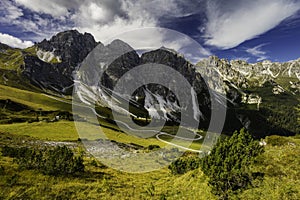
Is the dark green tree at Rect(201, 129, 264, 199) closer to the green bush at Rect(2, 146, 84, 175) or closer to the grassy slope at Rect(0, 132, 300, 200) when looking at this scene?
the grassy slope at Rect(0, 132, 300, 200)

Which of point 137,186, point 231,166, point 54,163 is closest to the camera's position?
point 231,166

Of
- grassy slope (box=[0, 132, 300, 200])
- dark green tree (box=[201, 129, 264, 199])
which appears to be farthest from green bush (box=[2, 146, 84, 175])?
dark green tree (box=[201, 129, 264, 199])

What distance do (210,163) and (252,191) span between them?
4673 mm

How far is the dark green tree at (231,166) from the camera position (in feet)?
62.9

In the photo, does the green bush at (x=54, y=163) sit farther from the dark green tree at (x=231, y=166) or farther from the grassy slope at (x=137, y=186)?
the dark green tree at (x=231, y=166)

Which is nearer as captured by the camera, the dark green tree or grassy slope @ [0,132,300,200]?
grassy slope @ [0,132,300,200]

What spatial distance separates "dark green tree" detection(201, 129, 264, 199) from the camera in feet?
62.9

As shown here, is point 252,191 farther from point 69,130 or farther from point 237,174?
point 69,130

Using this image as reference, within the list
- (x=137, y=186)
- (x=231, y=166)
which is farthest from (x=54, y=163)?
(x=231, y=166)

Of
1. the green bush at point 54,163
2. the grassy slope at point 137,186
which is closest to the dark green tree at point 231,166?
the grassy slope at point 137,186

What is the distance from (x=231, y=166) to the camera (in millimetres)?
19891

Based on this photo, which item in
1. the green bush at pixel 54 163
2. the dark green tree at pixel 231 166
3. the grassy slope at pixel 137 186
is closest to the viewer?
the grassy slope at pixel 137 186

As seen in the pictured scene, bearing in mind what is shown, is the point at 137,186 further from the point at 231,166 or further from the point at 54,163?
the point at 231,166

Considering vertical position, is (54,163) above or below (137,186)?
above
